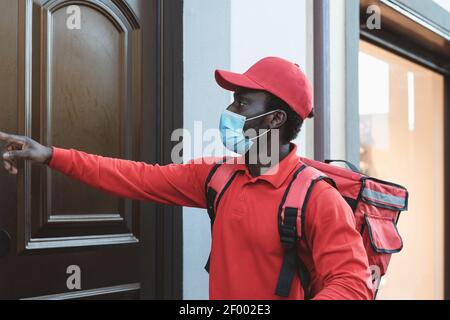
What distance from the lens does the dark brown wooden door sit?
233 cm

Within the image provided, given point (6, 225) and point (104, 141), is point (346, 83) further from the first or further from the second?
point (6, 225)

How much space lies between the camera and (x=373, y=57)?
16.4 ft

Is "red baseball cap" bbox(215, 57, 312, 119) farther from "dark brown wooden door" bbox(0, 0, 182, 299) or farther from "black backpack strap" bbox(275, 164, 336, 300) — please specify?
"dark brown wooden door" bbox(0, 0, 182, 299)

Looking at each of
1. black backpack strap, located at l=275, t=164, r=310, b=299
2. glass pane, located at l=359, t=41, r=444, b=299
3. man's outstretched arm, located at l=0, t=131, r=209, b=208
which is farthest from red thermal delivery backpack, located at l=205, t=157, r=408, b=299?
glass pane, located at l=359, t=41, r=444, b=299

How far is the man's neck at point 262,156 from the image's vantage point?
2.12 m

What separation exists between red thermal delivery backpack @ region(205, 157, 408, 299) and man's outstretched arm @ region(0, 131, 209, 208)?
13cm

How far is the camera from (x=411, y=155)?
6.20 m

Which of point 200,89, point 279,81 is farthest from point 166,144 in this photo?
point 279,81

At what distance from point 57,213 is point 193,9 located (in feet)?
3.78

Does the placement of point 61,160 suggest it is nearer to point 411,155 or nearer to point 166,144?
point 166,144
